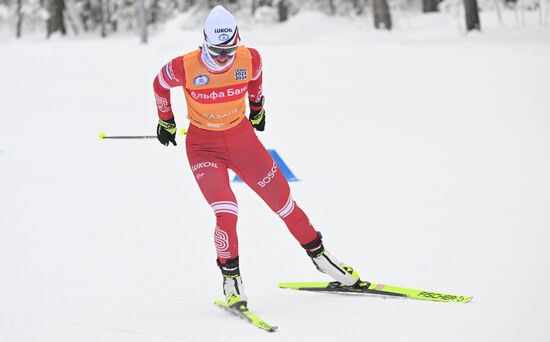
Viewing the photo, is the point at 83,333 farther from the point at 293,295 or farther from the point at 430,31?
the point at 430,31

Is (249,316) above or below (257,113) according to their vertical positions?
below

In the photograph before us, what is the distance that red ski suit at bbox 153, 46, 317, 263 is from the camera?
4.39m

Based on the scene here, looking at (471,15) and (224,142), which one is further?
(471,15)

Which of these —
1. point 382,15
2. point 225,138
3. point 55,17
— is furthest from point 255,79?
point 55,17

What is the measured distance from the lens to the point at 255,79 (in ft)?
15.4

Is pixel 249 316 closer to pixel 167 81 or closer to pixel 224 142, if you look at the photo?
pixel 224 142

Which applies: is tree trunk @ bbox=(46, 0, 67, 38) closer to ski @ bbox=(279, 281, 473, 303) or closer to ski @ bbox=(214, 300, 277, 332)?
ski @ bbox=(279, 281, 473, 303)

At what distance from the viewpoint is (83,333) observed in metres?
4.24

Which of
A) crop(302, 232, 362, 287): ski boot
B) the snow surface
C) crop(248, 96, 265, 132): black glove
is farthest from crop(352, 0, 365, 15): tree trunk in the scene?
crop(302, 232, 362, 287): ski boot

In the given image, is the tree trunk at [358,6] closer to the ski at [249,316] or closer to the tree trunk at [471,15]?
the tree trunk at [471,15]

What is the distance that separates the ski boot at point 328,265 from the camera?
15.3 feet

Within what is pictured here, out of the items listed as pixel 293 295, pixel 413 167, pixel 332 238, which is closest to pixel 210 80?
pixel 293 295

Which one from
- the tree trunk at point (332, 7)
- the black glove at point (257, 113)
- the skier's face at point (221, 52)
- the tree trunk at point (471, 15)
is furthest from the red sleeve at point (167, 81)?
the tree trunk at point (332, 7)

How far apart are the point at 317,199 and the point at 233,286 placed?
306cm
